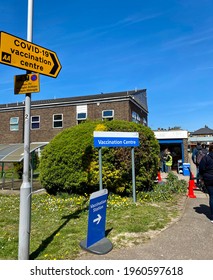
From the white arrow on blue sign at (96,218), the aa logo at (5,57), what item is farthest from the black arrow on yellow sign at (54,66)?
the white arrow on blue sign at (96,218)

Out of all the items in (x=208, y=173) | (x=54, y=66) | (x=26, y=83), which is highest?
(x=54, y=66)

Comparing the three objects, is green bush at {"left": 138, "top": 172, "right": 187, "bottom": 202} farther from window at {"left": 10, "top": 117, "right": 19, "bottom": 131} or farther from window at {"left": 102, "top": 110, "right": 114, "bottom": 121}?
window at {"left": 10, "top": 117, "right": 19, "bottom": 131}

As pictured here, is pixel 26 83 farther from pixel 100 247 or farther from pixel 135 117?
pixel 135 117

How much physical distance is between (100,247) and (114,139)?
382 cm

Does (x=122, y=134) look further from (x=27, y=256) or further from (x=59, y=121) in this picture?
(x=59, y=121)

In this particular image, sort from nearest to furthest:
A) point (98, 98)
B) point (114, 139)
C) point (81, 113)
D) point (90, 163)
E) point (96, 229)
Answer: point (96, 229) → point (114, 139) → point (90, 163) → point (98, 98) → point (81, 113)

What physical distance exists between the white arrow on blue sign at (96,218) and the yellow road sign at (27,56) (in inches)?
91.2

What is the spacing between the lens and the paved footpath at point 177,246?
13.6ft

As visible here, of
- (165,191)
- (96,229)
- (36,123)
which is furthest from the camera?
(36,123)

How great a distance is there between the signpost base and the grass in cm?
12

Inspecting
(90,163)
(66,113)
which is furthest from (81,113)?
(90,163)

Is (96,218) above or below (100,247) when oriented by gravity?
above

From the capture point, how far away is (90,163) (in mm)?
8820
